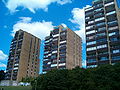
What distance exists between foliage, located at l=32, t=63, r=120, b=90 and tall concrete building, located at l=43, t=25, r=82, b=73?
38983 mm

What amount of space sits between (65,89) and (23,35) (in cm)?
7870

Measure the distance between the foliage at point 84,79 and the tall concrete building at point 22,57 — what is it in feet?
188

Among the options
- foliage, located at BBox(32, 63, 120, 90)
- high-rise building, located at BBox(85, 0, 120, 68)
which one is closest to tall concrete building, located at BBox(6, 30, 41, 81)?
high-rise building, located at BBox(85, 0, 120, 68)

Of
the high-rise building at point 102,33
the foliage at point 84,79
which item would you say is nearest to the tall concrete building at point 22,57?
the high-rise building at point 102,33

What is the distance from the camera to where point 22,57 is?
108625mm

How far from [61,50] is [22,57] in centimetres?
3329

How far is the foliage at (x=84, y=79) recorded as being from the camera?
132 feet

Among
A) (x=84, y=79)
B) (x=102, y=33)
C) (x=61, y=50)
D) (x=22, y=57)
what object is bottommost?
(x=84, y=79)

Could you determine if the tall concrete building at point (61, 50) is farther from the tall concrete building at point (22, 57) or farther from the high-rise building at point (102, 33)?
the high-rise building at point (102, 33)

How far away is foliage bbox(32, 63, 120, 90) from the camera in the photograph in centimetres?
4022

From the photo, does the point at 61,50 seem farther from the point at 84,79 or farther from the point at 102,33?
the point at 84,79

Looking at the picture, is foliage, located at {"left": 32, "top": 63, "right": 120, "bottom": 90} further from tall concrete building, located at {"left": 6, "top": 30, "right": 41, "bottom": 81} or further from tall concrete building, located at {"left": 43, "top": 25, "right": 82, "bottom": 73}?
tall concrete building, located at {"left": 6, "top": 30, "right": 41, "bottom": 81}

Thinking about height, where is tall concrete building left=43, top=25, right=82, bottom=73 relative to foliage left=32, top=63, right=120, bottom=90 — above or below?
above

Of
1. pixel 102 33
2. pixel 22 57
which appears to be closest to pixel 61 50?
pixel 102 33
